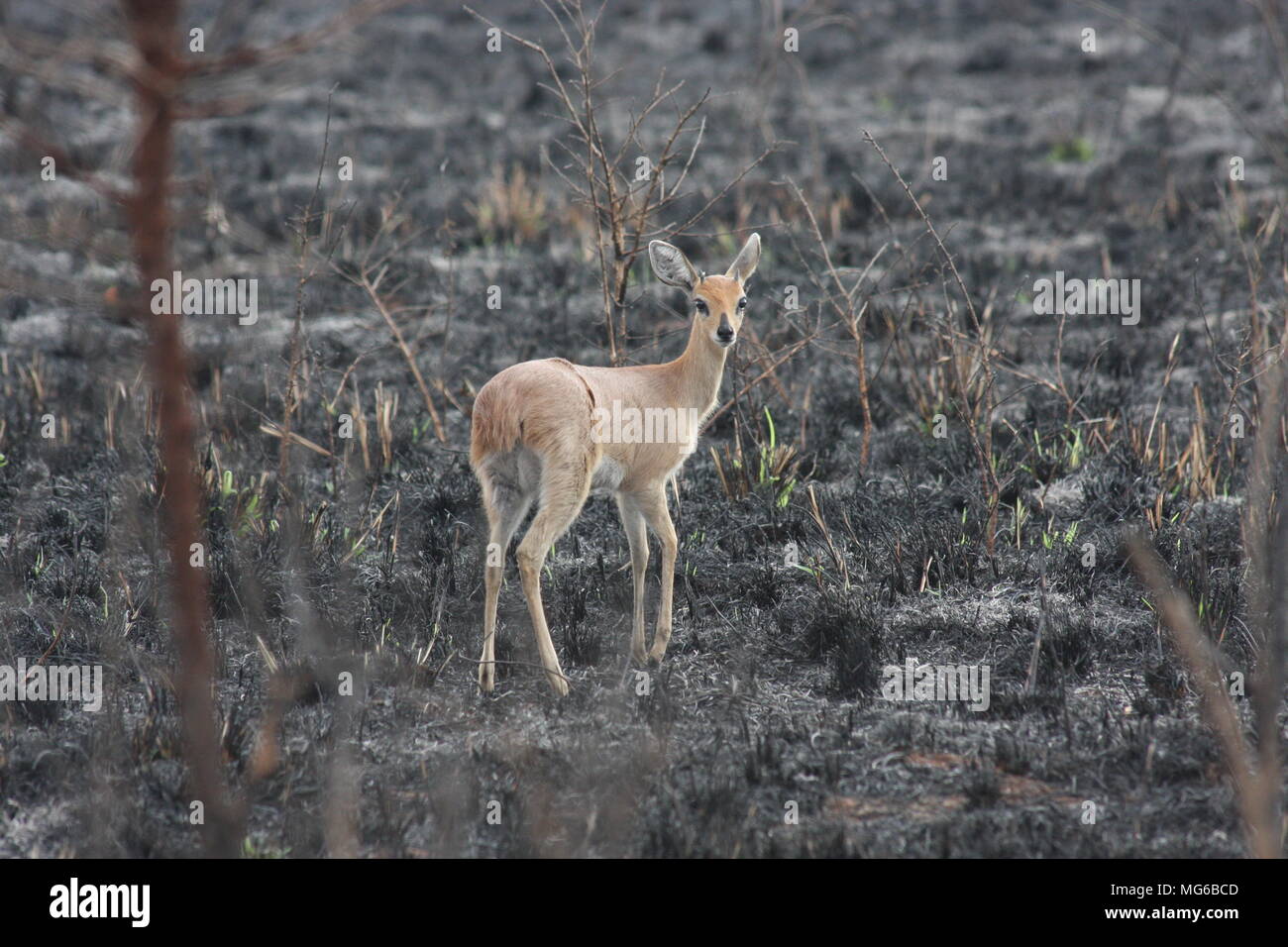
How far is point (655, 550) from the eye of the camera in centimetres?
718

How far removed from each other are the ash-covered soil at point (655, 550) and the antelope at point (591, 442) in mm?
456

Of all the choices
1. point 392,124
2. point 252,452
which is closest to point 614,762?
point 252,452

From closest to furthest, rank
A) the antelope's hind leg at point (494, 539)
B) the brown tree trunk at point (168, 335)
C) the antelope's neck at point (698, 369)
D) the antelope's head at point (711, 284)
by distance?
the brown tree trunk at point (168, 335) < the antelope's hind leg at point (494, 539) < the antelope's head at point (711, 284) < the antelope's neck at point (698, 369)

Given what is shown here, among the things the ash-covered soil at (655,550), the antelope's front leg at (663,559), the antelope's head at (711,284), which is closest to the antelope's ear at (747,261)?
the antelope's head at (711,284)

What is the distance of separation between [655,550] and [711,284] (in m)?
1.79

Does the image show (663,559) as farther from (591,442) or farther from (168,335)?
(168,335)

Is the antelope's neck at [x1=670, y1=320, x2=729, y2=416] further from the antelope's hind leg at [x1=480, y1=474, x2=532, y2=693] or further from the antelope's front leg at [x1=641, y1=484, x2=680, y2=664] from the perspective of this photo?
the antelope's hind leg at [x1=480, y1=474, x2=532, y2=693]

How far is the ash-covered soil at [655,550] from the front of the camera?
191 inches

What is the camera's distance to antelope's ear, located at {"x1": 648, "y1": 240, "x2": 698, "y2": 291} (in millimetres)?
6184

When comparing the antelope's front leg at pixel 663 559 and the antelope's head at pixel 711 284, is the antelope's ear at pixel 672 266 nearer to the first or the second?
the antelope's head at pixel 711 284

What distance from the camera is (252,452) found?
852 cm

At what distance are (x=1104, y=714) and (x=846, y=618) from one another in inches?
52.1

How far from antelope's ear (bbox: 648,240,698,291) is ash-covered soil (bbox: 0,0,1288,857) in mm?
1290

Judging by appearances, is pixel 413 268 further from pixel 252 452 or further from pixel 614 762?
pixel 614 762
